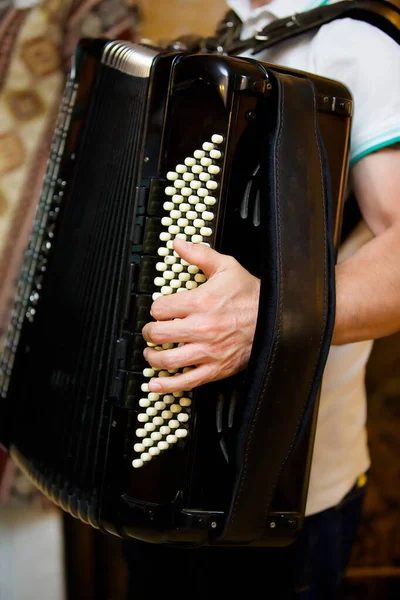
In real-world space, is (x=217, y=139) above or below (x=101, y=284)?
above

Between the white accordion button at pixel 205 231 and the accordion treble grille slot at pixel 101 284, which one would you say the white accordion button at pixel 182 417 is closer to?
the accordion treble grille slot at pixel 101 284

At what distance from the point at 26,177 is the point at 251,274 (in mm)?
872

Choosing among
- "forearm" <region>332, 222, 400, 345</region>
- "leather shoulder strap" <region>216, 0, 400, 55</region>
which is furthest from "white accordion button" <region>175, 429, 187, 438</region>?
"leather shoulder strap" <region>216, 0, 400, 55</region>

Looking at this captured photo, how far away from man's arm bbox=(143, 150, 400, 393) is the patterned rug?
80 centimetres

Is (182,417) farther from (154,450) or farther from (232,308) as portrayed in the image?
(232,308)

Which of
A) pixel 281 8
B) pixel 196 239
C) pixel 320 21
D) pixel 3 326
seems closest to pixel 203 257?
pixel 196 239

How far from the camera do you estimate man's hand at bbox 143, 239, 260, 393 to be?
0.75 m

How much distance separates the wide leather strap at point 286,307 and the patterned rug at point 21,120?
844 millimetres

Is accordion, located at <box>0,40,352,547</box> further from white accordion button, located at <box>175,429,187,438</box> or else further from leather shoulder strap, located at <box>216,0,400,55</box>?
leather shoulder strap, located at <box>216,0,400,55</box>

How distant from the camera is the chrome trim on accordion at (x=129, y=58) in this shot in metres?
0.85

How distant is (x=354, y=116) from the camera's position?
0.88 m

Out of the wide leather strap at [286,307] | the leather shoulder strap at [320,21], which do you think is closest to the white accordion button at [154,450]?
the wide leather strap at [286,307]

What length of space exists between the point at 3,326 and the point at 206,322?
2.83ft

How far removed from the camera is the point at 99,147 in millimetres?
980
